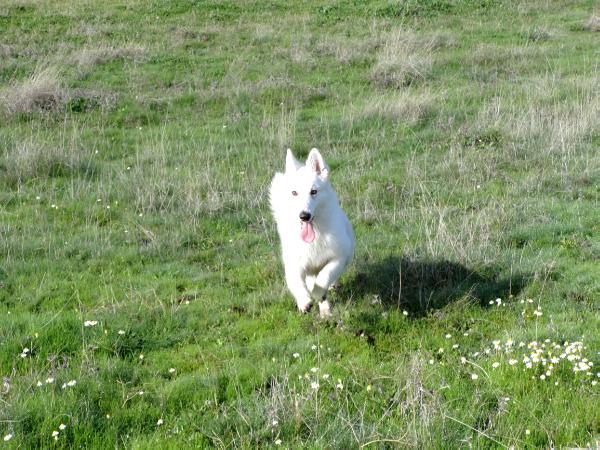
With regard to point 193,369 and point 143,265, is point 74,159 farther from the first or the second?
point 193,369

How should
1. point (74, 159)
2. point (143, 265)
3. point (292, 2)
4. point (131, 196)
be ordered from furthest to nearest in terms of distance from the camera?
point (292, 2), point (74, 159), point (131, 196), point (143, 265)

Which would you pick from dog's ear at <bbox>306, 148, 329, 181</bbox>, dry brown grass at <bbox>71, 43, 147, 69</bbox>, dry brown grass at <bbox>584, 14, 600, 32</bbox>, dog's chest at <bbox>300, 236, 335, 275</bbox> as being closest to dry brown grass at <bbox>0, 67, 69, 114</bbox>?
dry brown grass at <bbox>71, 43, 147, 69</bbox>

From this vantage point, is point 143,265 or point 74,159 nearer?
point 143,265

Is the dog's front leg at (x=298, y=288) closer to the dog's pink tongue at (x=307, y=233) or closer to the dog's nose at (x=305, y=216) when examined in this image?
the dog's pink tongue at (x=307, y=233)

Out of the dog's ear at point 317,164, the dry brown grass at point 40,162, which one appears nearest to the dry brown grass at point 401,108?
the dry brown grass at point 40,162

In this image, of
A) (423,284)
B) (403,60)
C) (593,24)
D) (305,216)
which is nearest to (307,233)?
(305,216)

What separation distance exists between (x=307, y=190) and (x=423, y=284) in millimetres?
1546

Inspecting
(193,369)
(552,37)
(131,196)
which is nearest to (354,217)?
(131,196)

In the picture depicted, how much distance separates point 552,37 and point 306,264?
1617 cm

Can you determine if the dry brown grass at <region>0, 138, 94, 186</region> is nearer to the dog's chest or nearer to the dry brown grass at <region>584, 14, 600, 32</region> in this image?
the dog's chest

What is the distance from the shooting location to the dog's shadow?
21.4ft

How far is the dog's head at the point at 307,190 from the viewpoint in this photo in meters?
6.17

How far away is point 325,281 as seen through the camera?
246 inches

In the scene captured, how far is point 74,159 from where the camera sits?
10.7 metres
